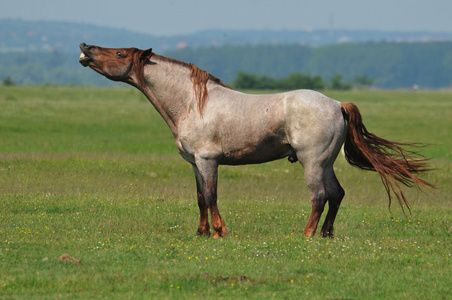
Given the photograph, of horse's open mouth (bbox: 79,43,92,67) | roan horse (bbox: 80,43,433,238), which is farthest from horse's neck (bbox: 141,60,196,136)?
horse's open mouth (bbox: 79,43,92,67)

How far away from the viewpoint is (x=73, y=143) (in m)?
29.3

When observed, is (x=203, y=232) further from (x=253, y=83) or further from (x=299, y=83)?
(x=299, y=83)

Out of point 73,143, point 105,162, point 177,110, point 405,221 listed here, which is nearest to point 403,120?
point 73,143

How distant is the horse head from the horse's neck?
171mm

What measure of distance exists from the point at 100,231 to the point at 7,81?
286ft

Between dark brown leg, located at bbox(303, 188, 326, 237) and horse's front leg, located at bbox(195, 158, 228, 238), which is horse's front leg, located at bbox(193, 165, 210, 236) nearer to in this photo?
horse's front leg, located at bbox(195, 158, 228, 238)

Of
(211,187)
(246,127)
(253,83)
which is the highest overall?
(246,127)

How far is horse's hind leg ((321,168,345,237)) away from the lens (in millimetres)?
11523

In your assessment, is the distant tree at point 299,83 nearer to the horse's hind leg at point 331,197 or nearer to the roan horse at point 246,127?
the roan horse at point 246,127

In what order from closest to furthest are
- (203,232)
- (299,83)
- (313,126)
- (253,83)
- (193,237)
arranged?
(313,126) < (193,237) < (203,232) < (253,83) < (299,83)

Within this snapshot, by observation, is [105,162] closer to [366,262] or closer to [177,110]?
[177,110]

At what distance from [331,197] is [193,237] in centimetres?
232

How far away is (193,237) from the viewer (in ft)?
37.7

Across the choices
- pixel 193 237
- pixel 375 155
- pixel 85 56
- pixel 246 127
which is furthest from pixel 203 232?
pixel 85 56
